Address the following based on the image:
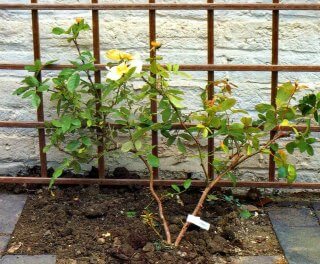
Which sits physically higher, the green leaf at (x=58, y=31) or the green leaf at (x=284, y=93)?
the green leaf at (x=58, y=31)

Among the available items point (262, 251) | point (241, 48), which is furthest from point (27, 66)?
point (262, 251)

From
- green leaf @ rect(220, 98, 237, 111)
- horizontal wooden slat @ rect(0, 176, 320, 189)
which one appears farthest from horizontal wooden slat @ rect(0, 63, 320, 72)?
horizontal wooden slat @ rect(0, 176, 320, 189)

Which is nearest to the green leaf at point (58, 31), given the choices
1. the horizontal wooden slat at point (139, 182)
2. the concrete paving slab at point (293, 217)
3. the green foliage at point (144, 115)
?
the green foliage at point (144, 115)

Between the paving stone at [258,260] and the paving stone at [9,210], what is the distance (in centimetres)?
97

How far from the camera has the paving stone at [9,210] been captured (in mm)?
3043

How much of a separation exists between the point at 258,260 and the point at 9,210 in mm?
Answer: 1140

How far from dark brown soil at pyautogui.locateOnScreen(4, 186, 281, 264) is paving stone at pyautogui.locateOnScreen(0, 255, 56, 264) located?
3cm

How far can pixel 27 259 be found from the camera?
278 centimetres

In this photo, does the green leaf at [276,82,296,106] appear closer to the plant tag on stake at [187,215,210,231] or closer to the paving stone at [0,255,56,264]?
the plant tag on stake at [187,215,210,231]

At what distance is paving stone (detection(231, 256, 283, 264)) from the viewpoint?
278cm

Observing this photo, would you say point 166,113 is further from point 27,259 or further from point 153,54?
point 27,259

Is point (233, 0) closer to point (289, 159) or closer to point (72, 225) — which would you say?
point (289, 159)

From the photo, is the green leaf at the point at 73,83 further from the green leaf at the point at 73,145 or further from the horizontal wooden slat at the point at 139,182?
the horizontal wooden slat at the point at 139,182

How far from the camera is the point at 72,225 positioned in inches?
119
